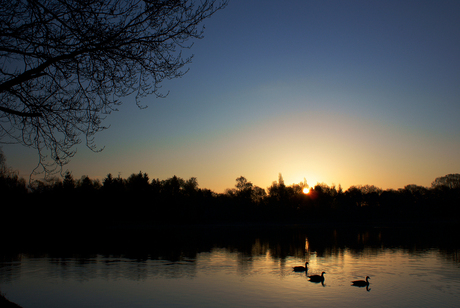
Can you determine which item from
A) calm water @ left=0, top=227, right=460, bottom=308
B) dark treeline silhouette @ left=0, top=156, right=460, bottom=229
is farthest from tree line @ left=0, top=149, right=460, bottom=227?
calm water @ left=0, top=227, right=460, bottom=308

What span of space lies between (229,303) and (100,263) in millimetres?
12843

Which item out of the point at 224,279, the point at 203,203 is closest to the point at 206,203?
the point at 203,203

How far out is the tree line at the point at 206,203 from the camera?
59531 mm

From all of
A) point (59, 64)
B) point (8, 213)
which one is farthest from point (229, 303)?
point (8, 213)

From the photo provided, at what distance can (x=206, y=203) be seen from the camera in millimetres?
91938

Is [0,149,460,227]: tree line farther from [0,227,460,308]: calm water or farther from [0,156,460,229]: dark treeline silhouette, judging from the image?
[0,227,460,308]: calm water

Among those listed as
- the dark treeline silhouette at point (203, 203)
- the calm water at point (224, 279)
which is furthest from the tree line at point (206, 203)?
the calm water at point (224, 279)

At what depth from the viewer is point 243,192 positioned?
99625 millimetres

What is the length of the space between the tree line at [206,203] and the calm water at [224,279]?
3276cm

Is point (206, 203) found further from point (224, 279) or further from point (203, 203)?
point (224, 279)

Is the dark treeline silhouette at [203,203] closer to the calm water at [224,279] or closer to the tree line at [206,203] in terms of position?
the tree line at [206,203]

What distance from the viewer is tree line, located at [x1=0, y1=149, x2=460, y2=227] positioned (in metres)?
59.5

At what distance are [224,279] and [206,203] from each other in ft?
242

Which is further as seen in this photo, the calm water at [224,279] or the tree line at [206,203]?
the tree line at [206,203]
